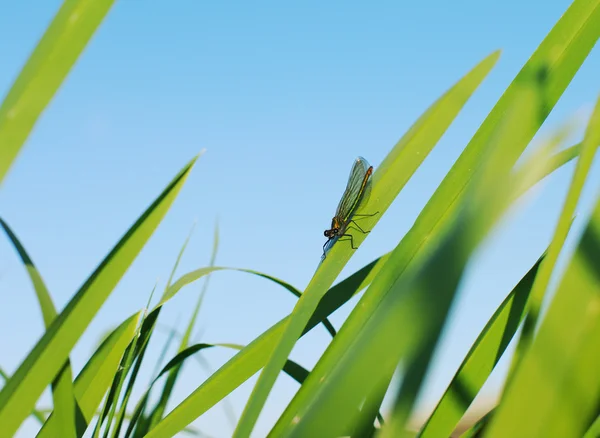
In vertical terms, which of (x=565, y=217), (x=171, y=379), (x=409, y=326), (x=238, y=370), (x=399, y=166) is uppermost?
(x=399, y=166)

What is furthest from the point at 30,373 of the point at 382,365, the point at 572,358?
the point at 572,358

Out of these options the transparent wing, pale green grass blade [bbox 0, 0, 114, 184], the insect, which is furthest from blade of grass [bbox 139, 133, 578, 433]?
the transparent wing

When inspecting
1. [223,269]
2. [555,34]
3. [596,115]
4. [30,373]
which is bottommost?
[30,373]

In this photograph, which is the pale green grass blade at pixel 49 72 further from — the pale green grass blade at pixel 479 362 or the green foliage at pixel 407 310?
the pale green grass blade at pixel 479 362

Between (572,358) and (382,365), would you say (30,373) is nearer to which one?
(382,365)

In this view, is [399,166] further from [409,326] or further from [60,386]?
[409,326]

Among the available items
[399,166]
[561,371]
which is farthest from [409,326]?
[399,166]

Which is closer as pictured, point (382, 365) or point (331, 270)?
point (382, 365)

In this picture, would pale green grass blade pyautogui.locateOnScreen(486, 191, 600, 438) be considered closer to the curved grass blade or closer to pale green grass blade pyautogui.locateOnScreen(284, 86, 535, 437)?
pale green grass blade pyautogui.locateOnScreen(284, 86, 535, 437)
